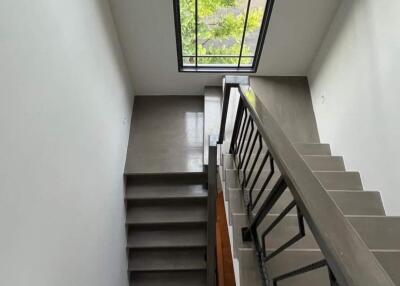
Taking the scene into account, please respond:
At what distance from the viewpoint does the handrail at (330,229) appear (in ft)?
2.07

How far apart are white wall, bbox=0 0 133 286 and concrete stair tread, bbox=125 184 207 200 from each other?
2.03 ft

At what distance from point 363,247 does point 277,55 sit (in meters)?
3.76

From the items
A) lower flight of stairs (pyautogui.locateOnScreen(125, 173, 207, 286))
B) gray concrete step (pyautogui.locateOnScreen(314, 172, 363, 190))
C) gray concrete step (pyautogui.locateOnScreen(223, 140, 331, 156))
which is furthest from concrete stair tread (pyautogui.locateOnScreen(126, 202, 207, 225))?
gray concrete step (pyautogui.locateOnScreen(314, 172, 363, 190))

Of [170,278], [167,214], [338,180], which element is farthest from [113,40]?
[170,278]

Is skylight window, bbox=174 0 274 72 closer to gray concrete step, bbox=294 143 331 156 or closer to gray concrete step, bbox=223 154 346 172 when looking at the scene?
gray concrete step, bbox=294 143 331 156

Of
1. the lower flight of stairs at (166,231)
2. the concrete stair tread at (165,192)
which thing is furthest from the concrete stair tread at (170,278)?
the concrete stair tread at (165,192)

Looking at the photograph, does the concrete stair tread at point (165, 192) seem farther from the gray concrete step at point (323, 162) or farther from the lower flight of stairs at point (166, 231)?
the gray concrete step at point (323, 162)

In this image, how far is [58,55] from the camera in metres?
1.85

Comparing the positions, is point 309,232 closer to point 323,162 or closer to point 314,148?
point 323,162

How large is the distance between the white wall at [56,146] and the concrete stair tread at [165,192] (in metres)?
0.62

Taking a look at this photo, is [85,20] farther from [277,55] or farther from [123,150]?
[277,55]

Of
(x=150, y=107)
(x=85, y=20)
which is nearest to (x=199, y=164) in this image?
(x=150, y=107)

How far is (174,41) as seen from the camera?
381cm

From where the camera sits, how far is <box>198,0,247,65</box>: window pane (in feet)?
12.0
